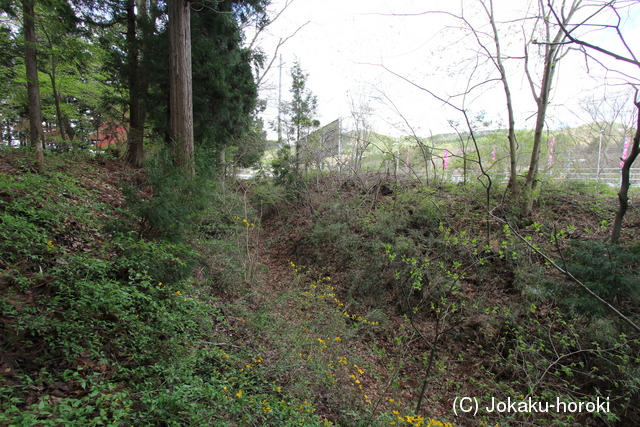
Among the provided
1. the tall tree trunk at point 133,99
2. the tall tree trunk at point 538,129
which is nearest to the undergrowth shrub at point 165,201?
the tall tree trunk at point 133,99

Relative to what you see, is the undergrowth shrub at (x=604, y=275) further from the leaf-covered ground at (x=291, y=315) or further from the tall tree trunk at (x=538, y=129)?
the tall tree trunk at (x=538, y=129)

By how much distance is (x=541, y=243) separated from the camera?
4.98 meters

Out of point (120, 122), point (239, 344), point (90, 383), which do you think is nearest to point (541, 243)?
point (239, 344)

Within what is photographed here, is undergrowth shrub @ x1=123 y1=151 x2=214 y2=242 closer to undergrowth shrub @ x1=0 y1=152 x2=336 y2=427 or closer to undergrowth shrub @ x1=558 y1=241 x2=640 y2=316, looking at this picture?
undergrowth shrub @ x1=0 y1=152 x2=336 y2=427

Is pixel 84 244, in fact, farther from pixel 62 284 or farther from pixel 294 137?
pixel 294 137

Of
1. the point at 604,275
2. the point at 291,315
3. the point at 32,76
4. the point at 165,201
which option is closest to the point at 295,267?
the point at 291,315

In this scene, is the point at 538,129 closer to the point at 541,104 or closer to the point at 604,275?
the point at 541,104

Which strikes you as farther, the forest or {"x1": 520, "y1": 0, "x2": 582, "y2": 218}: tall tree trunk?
{"x1": 520, "y1": 0, "x2": 582, "y2": 218}: tall tree trunk

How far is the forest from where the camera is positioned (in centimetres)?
214

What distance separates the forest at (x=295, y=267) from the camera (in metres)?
2.14

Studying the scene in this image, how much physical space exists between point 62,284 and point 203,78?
6107 mm

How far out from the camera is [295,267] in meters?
7.20

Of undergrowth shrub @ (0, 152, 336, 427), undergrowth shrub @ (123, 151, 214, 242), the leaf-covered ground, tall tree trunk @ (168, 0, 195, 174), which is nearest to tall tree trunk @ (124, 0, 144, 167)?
the leaf-covered ground

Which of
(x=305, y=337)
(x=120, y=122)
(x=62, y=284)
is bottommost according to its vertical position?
(x=305, y=337)
